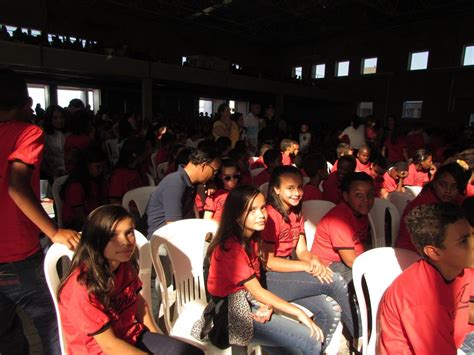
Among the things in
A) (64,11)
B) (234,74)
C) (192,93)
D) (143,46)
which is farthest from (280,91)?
(64,11)

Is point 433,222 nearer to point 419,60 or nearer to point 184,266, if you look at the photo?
point 184,266

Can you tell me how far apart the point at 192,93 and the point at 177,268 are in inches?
653

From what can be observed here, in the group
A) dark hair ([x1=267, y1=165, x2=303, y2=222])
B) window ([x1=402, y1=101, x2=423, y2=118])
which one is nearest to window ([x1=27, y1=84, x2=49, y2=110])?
dark hair ([x1=267, y1=165, x2=303, y2=222])

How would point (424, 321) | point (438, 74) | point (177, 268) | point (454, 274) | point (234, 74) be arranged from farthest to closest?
point (438, 74), point (234, 74), point (177, 268), point (454, 274), point (424, 321)

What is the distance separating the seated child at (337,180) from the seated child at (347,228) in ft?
3.62

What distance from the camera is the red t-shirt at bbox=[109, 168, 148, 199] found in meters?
3.11

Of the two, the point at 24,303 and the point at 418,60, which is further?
the point at 418,60

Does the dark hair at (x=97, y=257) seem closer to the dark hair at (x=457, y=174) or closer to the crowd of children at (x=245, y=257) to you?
the crowd of children at (x=245, y=257)

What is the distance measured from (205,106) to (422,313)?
1958 centimetres

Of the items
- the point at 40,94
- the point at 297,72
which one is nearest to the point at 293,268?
the point at 40,94

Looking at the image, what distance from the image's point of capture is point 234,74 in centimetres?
1380

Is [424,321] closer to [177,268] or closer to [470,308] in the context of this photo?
[470,308]

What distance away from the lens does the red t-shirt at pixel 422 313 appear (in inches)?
49.5

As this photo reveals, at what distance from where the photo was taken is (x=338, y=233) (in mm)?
2191
